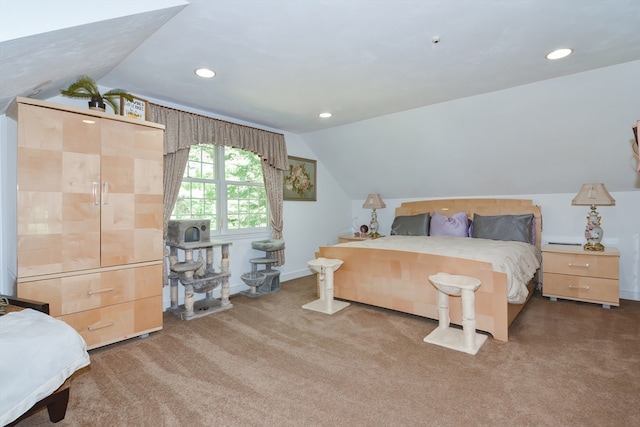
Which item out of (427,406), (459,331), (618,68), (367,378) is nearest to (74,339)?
(367,378)

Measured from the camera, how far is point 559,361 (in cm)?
224

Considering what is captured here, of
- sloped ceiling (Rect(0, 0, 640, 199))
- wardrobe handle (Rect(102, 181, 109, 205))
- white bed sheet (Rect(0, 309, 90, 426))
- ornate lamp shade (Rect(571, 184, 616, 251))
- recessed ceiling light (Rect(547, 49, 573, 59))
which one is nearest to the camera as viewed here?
white bed sheet (Rect(0, 309, 90, 426))

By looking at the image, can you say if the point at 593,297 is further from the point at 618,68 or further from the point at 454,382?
the point at 454,382

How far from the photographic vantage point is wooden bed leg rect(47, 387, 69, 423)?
64.4 inches

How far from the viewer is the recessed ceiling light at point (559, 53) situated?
7.70ft

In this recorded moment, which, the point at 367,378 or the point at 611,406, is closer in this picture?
the point at 611,406

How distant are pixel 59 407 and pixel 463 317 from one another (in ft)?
8.55

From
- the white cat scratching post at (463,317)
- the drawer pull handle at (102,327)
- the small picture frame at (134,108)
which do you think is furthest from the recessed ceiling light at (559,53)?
the drawer pull handle at (102,327)

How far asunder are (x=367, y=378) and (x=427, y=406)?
16.2 inches

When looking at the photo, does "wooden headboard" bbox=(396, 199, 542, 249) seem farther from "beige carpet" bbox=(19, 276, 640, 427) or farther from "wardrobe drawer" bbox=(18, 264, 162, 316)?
"wardrobe drawer" bbox=(18, 264, 162, 316)

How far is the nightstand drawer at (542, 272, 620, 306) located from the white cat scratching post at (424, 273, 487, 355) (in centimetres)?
161

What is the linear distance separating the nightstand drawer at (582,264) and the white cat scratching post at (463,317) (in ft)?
5.37

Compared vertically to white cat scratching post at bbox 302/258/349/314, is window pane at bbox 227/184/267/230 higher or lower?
higher

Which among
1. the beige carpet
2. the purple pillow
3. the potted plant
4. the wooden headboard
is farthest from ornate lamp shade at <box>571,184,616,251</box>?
the potted plant
